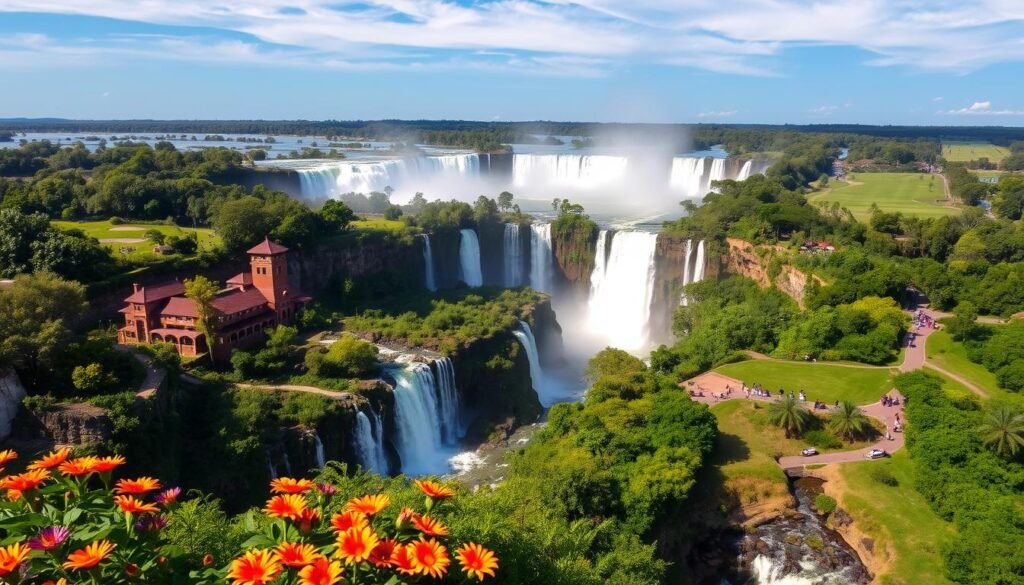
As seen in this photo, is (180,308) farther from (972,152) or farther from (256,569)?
(972,152)

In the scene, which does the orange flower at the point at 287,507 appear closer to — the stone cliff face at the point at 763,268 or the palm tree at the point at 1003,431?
the palm tree at the point at 1003,431

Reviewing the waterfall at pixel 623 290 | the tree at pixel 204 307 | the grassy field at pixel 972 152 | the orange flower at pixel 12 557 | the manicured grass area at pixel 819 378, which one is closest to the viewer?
the orange flower at pixel 12 557

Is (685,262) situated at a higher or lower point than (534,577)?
lower

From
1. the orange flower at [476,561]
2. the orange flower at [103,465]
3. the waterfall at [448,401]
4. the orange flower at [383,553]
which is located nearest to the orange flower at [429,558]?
the orange flower at [383,553]

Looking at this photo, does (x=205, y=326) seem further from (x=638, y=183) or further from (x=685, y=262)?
(x=638, y=183)

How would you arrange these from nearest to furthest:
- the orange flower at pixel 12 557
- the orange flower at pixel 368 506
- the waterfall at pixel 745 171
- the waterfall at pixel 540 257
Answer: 1. the orange flower at pixel 12 557
2. the orange flower at pixel 368 506
3. the waterfall at pixel 540 257
4. the waterfall at pixel 745 171

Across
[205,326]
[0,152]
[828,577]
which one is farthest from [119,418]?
[0,152]

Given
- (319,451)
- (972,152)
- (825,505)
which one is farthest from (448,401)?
(972,152)
